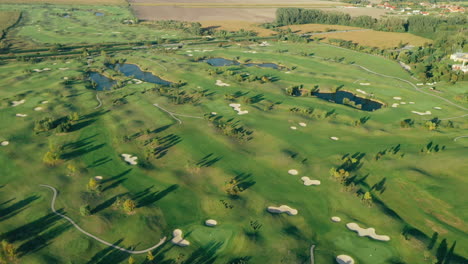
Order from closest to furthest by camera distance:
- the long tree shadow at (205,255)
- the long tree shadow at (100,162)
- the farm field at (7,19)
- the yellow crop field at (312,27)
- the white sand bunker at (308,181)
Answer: the long tree shadow at (205,255), the white sand bunker at (308,181), the long tree shadow at (100,162), the farm field at (7,19), the yellow crop field at (312,27)

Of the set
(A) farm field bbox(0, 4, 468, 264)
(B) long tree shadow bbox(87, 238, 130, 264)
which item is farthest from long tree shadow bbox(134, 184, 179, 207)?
(B) long tree shadow bbox(87, 238, 130, 264)

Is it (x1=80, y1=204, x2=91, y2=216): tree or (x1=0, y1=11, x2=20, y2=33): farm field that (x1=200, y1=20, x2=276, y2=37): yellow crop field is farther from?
(x1=80, y1=204, x2=91, y2=216): tree

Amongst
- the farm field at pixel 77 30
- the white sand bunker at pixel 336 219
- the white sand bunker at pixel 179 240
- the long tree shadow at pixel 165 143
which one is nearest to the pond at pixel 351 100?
the white sand bunker at pixel 336 219

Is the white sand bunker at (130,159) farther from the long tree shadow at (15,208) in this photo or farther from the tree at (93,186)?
the long tree shadow at (15,208)

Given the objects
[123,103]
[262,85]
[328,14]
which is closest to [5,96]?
[123,103]

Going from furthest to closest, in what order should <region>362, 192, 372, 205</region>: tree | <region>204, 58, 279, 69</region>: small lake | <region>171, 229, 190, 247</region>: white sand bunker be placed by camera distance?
<region>204, 58, 279, 69</region>: small lake → <region>362, 192, 372, 205</region>: tree → <region>171, 229, 190, 247</region>: white sand bunker

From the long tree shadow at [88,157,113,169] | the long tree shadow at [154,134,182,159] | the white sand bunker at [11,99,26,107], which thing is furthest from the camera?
the white sand bunker at [11,99,26,107]
